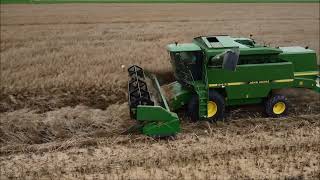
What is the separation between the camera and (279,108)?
10.2m

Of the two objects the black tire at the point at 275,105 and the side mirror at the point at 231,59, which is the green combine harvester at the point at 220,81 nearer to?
the black tire at the point at 275,105

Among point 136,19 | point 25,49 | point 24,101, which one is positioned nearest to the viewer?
point 24,101

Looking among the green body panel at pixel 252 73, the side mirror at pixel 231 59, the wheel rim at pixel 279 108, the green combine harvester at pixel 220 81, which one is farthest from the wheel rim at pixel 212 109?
the side mirror at pixel 231 59

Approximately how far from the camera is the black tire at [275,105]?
10031mm

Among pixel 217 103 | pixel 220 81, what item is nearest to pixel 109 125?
pixel 217 103

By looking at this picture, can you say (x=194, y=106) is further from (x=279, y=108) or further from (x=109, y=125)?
(x=279, y=108)

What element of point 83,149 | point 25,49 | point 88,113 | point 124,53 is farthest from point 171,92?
point 25,49

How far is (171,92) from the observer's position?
10.3 m

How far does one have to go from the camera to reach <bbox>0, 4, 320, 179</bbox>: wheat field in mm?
7789

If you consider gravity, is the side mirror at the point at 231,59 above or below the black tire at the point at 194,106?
above

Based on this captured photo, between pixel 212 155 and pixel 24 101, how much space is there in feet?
17.7

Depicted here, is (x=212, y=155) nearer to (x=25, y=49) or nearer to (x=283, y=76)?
(x=283, y=76)

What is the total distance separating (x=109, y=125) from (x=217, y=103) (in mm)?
2462

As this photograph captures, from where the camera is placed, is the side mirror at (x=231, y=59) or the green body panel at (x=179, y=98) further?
the green body panel at (x=179, y=98)
